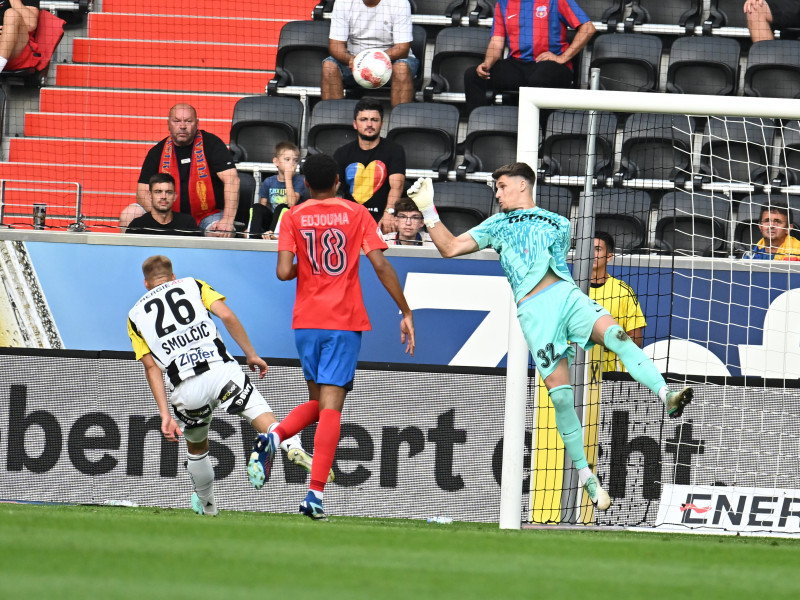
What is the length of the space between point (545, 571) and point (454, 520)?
435 centimetres

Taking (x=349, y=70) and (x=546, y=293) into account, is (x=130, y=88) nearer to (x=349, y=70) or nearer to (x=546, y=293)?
(x=349, y=70)

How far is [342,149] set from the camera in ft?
34.2

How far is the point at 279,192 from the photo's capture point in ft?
34.2

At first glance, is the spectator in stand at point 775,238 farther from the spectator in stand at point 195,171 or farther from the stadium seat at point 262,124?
the stadium seat at point 262,124

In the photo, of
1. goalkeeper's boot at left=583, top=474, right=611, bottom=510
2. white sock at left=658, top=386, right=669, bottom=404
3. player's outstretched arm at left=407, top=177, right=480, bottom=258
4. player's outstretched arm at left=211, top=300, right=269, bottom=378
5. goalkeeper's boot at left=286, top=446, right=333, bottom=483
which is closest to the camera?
white sock at left=658, top=386, right=669, bottom=404

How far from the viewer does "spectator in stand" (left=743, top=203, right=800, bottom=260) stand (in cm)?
919

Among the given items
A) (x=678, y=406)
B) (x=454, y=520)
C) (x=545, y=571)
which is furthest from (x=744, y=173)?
(x=545, y=571)

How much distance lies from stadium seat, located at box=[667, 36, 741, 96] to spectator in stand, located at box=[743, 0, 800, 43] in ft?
1.02

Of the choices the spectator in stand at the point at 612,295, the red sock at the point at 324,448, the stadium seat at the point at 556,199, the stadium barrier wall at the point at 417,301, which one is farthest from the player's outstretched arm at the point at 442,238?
the stadium seat at the point at 556,199

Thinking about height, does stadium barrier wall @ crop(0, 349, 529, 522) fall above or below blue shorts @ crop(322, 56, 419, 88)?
below

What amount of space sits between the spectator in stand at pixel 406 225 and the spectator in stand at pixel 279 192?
1001 mm

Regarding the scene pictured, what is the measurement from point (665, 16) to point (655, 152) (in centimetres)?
229

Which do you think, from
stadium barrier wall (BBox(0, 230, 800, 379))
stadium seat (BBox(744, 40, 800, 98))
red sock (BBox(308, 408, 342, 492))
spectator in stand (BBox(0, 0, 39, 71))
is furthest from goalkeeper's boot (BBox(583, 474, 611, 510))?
spectator in stand (BBox(0, 0, 39, 71))

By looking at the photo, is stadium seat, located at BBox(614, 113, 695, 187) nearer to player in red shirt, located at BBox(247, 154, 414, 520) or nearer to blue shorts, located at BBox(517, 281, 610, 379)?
blue shorts, located at BBox(517, 281, 610, 379)
